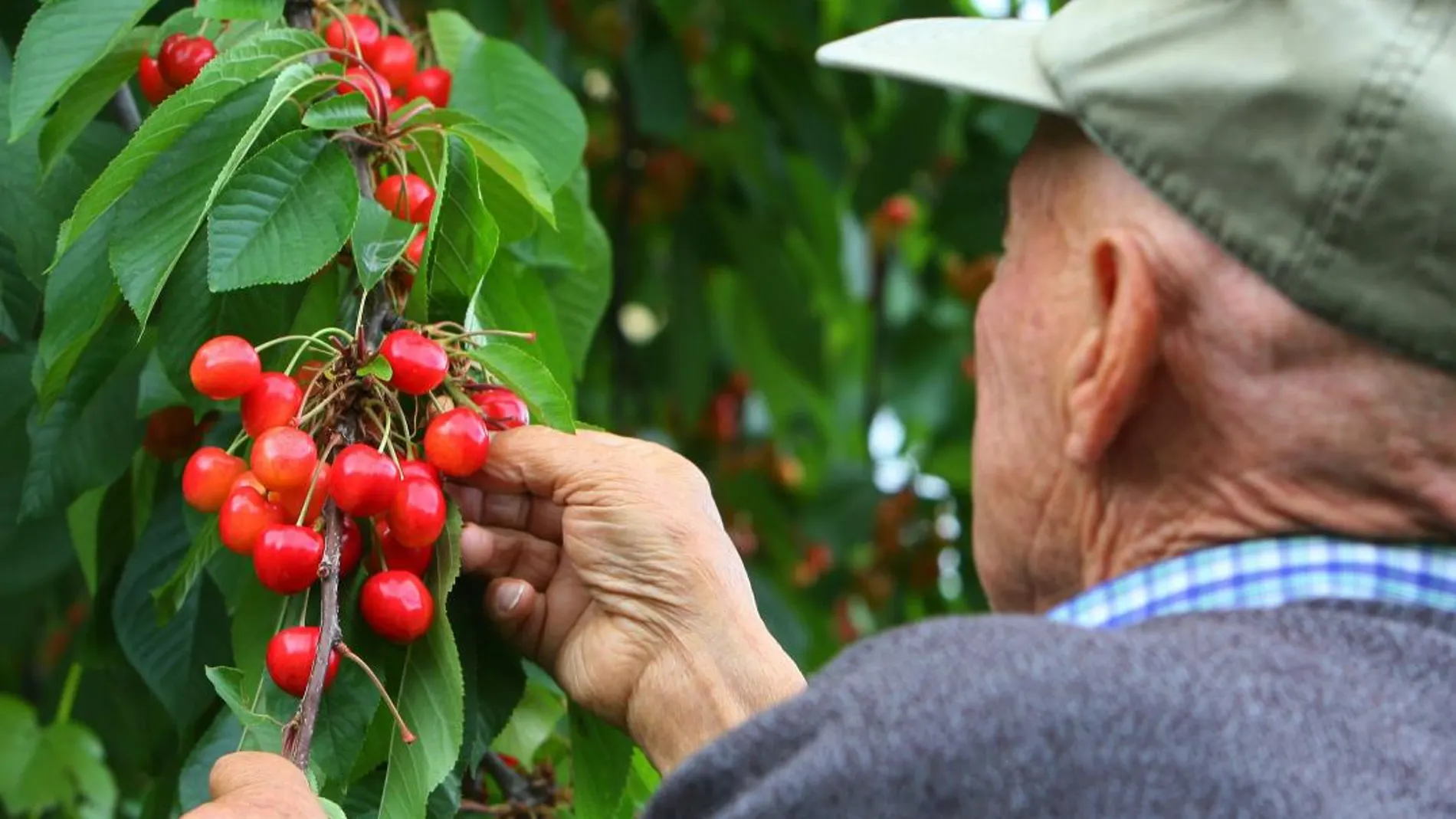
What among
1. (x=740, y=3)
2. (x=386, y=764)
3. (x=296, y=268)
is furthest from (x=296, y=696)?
(x=740, y=3)

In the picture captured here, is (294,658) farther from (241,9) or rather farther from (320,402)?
(241,9)

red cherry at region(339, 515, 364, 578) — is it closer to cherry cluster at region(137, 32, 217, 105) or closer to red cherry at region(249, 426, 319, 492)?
red cherry at region(249, 426, 319, 492)

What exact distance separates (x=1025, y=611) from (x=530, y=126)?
773mm

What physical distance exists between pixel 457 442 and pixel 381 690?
0.21 meters

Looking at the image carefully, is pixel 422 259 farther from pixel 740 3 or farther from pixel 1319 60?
pixel 740 3

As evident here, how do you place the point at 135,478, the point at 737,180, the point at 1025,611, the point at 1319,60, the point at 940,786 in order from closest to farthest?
the point at 940,786
the point at 1319,60
the point at 1025,611
the point at 135,478
the point at 737,180

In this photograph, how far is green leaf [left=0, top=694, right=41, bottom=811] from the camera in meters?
2.34

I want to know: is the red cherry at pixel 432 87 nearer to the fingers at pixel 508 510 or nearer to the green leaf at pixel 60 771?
the fingers at pixel 508 510

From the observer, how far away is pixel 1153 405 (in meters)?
1.20

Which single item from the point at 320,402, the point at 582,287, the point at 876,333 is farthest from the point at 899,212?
the point at 320,402

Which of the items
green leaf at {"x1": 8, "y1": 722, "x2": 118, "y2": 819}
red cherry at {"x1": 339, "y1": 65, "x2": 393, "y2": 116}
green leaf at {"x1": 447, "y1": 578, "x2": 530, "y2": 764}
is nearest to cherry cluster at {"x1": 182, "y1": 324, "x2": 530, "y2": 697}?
green leaf at {"x1": 447, "y1": 578, "x2": 530, "y2": 764}

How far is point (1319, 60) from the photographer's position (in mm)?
1065

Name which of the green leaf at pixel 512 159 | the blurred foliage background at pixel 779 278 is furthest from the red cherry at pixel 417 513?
the blurred foliage background at pixel 779 278

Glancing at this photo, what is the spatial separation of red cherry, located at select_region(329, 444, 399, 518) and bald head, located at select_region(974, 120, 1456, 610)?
46cm
